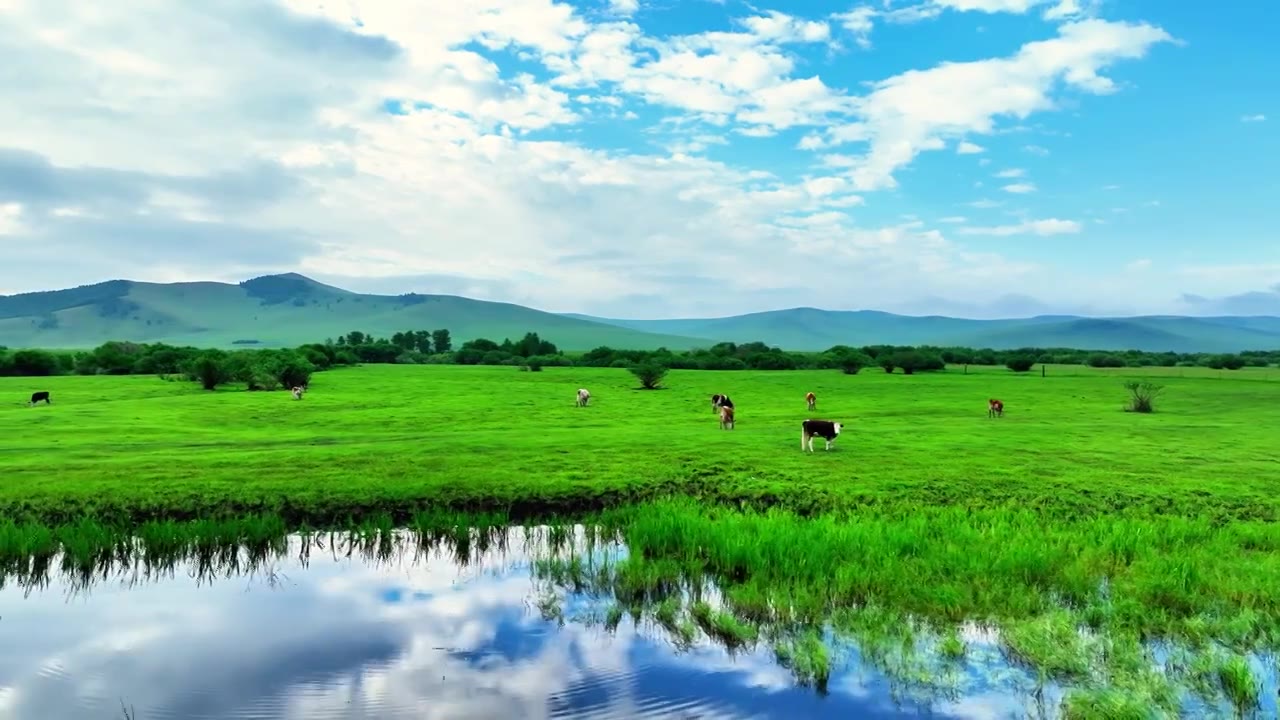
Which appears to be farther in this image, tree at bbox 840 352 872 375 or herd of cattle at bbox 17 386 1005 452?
tree at bbox 840 352 872 375

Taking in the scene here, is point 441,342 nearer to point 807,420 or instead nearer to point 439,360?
point 439,360

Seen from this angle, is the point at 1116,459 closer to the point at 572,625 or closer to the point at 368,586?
the point at 572,625

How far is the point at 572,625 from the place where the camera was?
11.8 metres

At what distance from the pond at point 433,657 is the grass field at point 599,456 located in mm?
6623

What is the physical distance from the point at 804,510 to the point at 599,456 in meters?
9.12

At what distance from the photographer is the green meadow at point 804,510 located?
36.0ft

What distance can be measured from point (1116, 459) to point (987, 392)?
3435cm

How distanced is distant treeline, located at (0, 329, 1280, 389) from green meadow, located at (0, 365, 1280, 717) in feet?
56.0

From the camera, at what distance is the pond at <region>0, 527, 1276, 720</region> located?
9.05 metres

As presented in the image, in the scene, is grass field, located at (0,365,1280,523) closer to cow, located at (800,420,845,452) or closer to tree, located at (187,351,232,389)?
cow, located at (800,420,845,452)

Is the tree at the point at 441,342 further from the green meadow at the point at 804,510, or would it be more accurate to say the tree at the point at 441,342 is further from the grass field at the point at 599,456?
the green meadow at the point at 804,510

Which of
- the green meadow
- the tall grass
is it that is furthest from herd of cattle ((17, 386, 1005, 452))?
the tall grass

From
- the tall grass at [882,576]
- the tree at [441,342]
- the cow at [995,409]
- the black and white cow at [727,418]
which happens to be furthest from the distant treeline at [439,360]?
the tall grass at [882,576]

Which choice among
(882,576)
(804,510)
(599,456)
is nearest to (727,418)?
(599,456)
